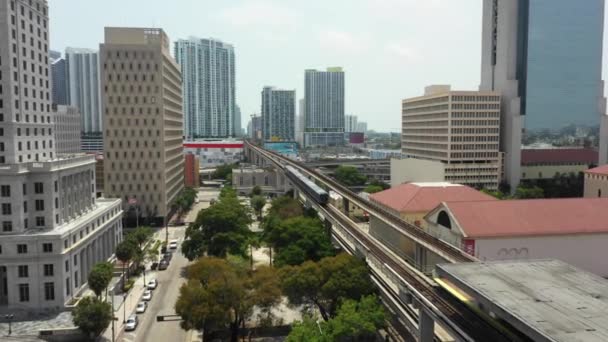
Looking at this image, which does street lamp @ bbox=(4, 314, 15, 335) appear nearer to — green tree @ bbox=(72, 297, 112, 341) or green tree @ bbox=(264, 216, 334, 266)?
green tree @ bbox=(72, 297, 112, 341)

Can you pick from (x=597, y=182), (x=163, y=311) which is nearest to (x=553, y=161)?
(x=597, y=182)

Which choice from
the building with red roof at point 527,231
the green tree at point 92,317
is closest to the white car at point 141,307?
the green tree at point 92,317

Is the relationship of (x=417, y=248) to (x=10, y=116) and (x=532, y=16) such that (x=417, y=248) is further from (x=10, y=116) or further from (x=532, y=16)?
(x=532, y=16)

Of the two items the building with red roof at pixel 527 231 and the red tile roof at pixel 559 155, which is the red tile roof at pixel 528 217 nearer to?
the building with red roof at pixel 527 231

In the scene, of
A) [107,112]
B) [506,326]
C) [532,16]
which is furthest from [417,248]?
[532,16]

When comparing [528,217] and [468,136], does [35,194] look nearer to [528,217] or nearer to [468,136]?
[528,217]

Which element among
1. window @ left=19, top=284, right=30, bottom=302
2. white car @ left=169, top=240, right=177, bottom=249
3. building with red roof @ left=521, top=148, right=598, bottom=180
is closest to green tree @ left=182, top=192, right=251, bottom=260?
white car @ left=169, top=240, right=177, bottom=249

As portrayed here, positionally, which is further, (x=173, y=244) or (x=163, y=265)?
(x=173, y=244)
